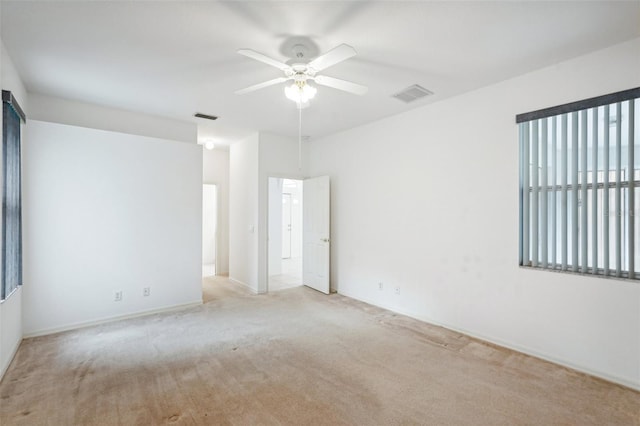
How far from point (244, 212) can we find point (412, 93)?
367 centimetres

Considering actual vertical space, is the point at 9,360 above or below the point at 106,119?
below

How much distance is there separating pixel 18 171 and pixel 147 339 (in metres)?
2.27

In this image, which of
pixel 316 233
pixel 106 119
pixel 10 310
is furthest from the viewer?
pixel 316 233

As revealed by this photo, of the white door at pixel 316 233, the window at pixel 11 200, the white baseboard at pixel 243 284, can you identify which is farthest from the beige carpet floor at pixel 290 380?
the white door at pixel 316 233

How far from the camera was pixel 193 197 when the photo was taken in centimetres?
455

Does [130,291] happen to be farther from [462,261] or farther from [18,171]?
[462,261]

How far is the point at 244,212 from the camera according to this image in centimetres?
576

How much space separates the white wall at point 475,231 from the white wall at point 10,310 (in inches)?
162

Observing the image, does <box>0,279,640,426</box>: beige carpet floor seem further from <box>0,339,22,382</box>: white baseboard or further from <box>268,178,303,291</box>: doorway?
<box>268,178,303,291</box>: doorway

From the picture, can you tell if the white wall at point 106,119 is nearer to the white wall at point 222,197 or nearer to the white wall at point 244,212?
the white wall at point 244,212

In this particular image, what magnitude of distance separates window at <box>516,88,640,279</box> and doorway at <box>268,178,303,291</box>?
4.22m

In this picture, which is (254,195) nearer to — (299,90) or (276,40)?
(299,90)

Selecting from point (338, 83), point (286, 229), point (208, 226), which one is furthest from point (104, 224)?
point (286, 229)

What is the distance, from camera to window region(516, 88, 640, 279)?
251cm
